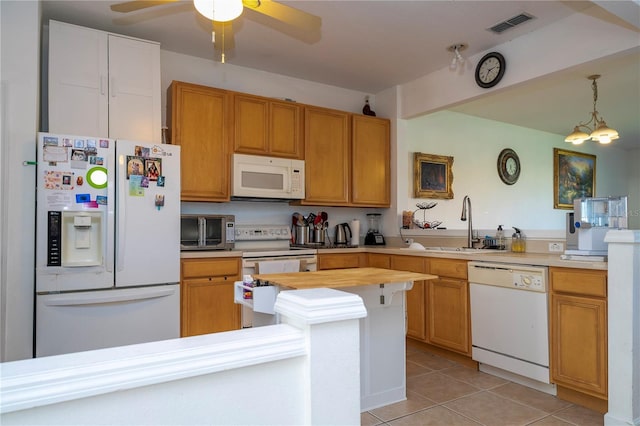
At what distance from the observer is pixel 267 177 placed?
3857mm

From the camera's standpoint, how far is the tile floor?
2307 mm

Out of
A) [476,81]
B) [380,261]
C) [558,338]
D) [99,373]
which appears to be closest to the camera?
[99,373]

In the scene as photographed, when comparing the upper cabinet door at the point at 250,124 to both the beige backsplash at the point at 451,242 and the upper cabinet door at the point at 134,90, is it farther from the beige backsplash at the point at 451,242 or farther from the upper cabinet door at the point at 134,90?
the beige backsplash at the point at 451,242

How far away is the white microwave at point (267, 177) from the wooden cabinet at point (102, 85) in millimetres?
761

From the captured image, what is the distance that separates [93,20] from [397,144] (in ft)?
10.3

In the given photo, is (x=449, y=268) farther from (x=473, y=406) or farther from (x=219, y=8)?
(x=219, y=8)

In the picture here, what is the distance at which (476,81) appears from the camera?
3740mm

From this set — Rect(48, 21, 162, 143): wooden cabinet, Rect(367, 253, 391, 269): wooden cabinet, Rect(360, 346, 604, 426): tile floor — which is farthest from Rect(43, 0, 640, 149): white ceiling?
Rect(360, 346, 604, 426): tile floor

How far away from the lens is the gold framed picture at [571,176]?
6.86 meters

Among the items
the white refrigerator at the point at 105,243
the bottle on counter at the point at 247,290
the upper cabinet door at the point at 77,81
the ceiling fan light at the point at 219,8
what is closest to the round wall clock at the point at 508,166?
the white refrigerator at the point at 105,243

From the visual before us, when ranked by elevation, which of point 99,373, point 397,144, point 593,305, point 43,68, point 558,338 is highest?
point 43,68

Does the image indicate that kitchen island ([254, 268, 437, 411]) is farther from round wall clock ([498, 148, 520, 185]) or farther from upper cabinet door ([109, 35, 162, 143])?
round wall clock ([498, 148, 520, 185])

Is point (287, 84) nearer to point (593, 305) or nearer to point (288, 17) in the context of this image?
point (288, 17)

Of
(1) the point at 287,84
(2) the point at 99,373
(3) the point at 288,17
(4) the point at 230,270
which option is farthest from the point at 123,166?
(2) the point at 99,373
